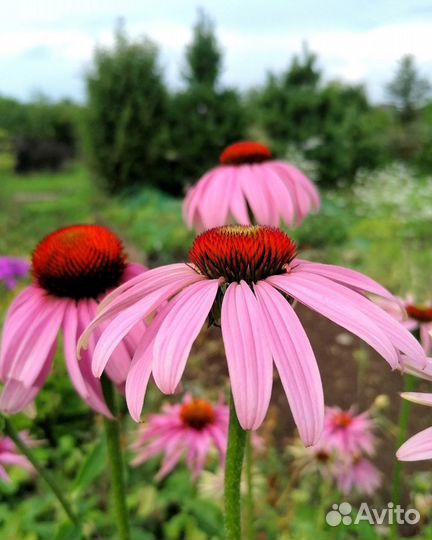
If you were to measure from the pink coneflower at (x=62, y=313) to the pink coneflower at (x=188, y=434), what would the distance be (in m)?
0.46

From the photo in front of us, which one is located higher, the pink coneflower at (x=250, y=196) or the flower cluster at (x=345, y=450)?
the pink coneflower at (x=250, y=196)

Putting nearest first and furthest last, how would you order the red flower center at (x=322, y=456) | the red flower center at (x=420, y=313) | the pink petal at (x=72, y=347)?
the pink petal at (x=72, y=347)
the red flower center at (x=420, y=313)
the red flower center at (x=322, y=456)

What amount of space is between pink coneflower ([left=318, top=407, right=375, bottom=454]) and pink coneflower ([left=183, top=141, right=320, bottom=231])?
0.43 m

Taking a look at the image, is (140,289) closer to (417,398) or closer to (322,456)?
(417,398)

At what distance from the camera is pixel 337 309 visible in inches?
16.8

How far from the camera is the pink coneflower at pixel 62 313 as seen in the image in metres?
0.62

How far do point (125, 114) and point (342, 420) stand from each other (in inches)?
239

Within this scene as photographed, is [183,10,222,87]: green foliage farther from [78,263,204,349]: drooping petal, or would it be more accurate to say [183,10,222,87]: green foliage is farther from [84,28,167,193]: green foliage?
[78,263,204,349]: drooping petal

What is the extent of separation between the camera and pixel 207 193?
1.15 metres

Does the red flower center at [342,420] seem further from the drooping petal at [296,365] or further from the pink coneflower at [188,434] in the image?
the drooping petal at [296,365]

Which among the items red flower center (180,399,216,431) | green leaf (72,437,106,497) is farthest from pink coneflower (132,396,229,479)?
green leaf (72,437,106,497)

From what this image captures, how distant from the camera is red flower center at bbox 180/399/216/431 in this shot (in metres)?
1.13

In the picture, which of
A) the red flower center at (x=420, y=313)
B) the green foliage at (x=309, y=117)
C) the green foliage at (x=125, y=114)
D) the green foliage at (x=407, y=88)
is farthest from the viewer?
the green foliage at (x=407, y=88)

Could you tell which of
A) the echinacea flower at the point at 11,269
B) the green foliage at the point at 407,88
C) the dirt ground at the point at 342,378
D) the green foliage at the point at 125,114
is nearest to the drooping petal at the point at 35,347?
the echinacea flower at the point at 11,269
